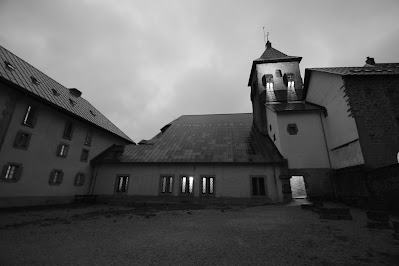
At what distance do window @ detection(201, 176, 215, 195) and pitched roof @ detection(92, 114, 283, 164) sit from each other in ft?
5.32

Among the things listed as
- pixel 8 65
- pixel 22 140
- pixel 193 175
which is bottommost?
pixel 193 175

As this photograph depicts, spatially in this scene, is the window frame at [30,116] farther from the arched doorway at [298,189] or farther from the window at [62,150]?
the arched doorway at [298,189]

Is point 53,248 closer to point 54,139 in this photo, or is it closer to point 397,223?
point 397,223

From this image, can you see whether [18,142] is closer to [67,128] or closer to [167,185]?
[67,128]

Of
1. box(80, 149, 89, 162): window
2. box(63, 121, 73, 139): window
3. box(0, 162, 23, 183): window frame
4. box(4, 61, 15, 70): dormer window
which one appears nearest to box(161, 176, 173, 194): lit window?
box(80, 149, 89, 162): window

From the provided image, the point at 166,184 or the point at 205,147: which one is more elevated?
the point at 205,147

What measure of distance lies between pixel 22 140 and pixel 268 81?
24.9 m

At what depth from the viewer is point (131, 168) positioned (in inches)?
714

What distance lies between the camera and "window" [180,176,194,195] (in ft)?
55.2

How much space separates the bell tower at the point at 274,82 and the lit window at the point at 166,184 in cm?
1230

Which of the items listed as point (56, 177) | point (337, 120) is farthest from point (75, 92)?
point (337, 120)

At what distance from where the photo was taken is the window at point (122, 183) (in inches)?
697

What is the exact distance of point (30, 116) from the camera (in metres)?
14.0

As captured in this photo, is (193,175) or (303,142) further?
(193,175)
